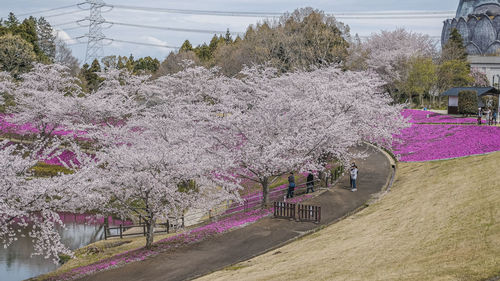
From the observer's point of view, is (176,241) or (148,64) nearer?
(176,241)

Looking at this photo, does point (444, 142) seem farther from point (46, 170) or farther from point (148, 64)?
point (148, 64)

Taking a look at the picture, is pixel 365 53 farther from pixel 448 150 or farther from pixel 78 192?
pixel 78 192

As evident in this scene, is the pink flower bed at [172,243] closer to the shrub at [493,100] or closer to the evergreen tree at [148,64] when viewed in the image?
the shrub at [493,100]

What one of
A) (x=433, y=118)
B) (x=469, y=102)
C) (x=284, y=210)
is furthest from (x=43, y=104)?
(x=469, y=102)

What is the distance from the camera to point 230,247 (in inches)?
906

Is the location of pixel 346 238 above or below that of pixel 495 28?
below

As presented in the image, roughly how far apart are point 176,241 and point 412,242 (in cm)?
1296

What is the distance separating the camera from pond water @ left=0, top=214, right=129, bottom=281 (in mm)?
25531

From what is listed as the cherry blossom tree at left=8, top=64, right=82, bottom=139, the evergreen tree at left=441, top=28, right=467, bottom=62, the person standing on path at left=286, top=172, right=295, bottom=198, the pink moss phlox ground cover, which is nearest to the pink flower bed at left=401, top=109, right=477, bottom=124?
the person standing on path at left=286, top=172, right=295, bottom=198

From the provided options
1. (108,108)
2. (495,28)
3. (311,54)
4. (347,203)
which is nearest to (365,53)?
(311,54)

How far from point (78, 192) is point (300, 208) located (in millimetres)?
14346

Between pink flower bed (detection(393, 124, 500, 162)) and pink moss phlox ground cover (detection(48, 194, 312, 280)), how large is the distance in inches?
549

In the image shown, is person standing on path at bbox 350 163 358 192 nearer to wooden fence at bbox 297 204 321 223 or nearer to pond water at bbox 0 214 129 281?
wooden fence at bbox 297 204 321 223

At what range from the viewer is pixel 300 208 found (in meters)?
28.6
